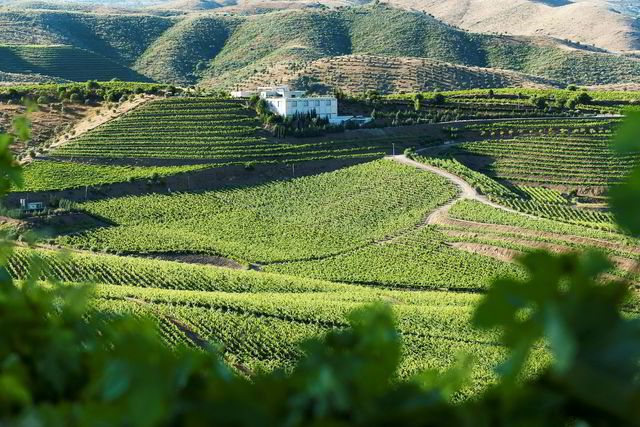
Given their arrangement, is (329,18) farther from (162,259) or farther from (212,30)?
(162,259)

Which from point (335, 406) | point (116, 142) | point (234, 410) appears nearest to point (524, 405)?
point (335, 406)

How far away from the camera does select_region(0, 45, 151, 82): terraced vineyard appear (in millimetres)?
93562

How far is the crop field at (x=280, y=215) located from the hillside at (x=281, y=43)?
56.7 meters

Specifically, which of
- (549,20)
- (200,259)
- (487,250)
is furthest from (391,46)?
(200,259)

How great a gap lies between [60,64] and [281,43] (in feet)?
130

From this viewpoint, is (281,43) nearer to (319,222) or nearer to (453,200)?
(453,200)

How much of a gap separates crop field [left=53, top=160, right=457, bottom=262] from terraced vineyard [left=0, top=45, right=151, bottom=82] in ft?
188

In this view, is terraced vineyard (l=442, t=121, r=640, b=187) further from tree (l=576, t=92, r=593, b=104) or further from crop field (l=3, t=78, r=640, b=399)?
tree (l=576, t=92, r=593, b=104)

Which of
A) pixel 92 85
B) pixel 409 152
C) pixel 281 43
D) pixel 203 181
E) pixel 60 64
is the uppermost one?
pixel 281 43

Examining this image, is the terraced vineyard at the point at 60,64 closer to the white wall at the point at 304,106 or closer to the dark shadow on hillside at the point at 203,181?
the white wall at the point at 304,106

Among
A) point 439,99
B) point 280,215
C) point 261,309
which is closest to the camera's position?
point 261,309

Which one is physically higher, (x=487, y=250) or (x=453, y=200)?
(x=453, y=200)

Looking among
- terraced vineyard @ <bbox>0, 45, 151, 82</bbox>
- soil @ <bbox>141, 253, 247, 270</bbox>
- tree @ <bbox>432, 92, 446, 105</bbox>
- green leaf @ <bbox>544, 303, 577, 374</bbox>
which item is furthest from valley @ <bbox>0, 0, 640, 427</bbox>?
tree @ <bbox>432, 92, 446, 105</bbox>

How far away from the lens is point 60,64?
319 ft
